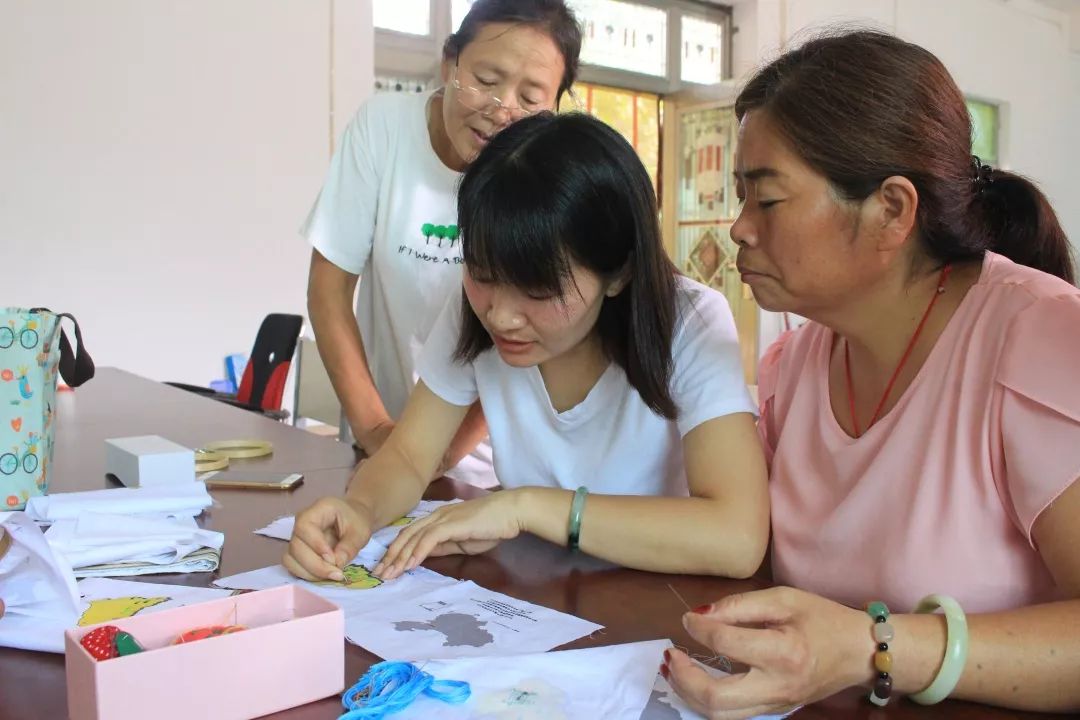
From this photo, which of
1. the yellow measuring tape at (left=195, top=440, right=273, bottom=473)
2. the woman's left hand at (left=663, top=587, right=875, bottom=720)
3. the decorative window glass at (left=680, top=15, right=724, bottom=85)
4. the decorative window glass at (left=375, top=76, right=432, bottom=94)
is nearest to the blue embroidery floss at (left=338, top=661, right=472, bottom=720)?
the woman's left hand at (left=663, top=587, right=875, bottom=720)

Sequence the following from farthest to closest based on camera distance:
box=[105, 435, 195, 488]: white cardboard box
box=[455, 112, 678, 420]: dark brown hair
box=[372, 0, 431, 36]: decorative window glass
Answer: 1. box=[372, 0, 431, 36]: decorative window glass
2. box=[105, 435, 195, 488]: white cardboard box
3. box=[455, 112, 678, 420]: dark brown hair

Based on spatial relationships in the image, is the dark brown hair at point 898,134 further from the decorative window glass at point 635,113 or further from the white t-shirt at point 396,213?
the decorative window glass at point 635,113

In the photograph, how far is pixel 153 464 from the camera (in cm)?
145

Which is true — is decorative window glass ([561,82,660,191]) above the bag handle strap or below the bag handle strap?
above

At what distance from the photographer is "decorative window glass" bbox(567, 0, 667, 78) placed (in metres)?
6.18

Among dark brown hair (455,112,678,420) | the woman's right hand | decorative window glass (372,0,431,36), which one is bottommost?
the woman's right hand

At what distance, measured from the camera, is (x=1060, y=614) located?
0.80 metres

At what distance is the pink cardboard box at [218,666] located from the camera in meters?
0.66

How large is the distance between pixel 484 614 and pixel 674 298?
527 millimetres

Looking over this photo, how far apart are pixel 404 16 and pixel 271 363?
2.64 m

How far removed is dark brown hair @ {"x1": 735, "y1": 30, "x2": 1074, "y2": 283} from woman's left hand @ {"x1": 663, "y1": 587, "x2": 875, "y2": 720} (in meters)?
0.48

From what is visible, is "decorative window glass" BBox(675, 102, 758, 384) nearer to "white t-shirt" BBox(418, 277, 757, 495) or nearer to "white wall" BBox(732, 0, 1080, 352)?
"white wall" BBox(732, 0, 1080, 352)

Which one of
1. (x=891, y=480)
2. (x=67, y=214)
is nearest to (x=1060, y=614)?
(x=891, y=480)

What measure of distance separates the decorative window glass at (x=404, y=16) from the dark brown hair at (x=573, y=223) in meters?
4.22
